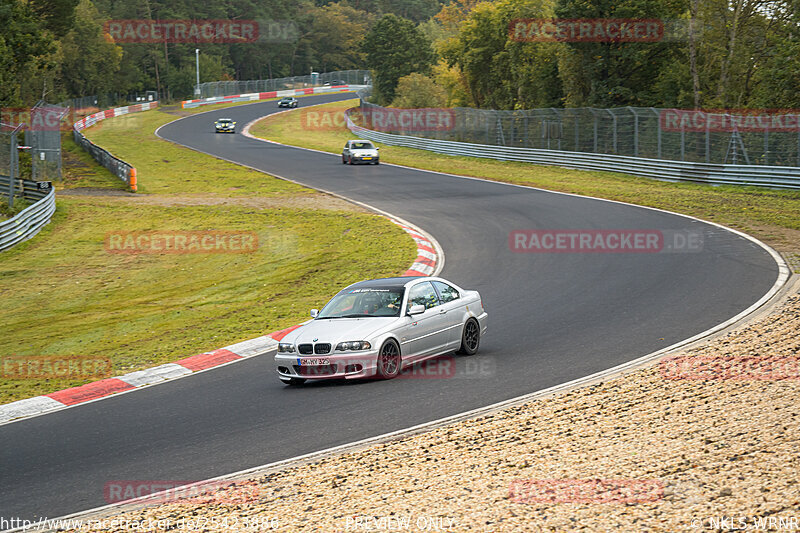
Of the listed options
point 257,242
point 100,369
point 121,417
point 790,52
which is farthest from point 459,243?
point 790,52

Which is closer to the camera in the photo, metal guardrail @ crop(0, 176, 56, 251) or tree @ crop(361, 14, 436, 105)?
metal guardrail @ crop(0, 176, 56, 251)

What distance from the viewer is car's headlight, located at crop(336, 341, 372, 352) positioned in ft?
37.1

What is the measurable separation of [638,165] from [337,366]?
1128 inches

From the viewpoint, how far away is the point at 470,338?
13.1 meters

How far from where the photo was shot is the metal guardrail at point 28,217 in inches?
1040

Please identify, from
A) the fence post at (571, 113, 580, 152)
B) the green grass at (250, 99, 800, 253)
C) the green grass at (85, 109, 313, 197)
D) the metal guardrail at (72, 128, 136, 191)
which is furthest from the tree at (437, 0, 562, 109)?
the metal guardrail at (72, 128, 136, 191)

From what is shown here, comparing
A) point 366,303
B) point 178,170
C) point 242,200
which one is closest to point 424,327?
point 366,303

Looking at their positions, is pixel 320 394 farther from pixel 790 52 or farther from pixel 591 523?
pixel 790 52

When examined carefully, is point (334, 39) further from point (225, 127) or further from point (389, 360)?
point (389, 360)

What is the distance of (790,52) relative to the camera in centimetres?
3597

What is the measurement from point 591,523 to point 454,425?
339 centimetres

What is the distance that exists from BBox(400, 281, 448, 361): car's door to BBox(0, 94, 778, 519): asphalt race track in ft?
1.67

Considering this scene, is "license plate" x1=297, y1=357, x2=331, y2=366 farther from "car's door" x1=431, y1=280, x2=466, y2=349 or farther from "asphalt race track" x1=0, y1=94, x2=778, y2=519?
"car's door" x1=431, y1=280, x2=466, y2=349

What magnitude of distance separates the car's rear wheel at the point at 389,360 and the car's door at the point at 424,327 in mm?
132
